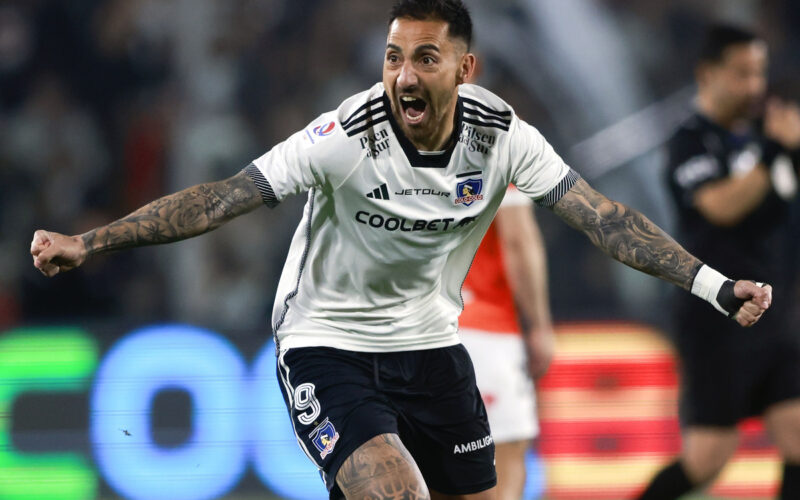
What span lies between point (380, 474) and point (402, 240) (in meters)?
0.76

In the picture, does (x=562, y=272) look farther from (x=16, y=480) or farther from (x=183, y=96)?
(x=16, y=480)

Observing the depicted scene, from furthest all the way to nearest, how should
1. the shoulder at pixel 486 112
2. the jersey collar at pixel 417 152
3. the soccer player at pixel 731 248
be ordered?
the soccer player at pixel 731 248 < the shoulder at pixel 486 112 < the jersey collar at pixel 417 152

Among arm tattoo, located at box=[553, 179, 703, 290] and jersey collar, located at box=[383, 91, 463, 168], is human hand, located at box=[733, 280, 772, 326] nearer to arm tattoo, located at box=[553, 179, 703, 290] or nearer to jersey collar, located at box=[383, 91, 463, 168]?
arm tattoo, located at box=[553, 179, 703, 290]

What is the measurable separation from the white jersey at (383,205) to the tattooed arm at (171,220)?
8 centimetres

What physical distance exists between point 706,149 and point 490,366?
4.91 feet

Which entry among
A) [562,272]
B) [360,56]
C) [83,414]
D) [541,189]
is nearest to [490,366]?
[541,189]

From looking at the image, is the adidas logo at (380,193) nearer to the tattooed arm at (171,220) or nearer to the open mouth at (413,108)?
the open mouth at (413,108)

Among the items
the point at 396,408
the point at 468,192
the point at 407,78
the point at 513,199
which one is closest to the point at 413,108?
the point at 407,78

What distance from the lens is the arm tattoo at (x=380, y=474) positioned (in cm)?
323

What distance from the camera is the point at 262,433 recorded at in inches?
258

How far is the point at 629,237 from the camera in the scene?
12.0 feet

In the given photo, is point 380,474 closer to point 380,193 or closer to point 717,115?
point 380,193

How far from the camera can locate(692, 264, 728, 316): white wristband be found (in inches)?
137

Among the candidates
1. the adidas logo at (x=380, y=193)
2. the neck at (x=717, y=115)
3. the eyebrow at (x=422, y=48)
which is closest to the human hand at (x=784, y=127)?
the neck at (x=717, y=115)
